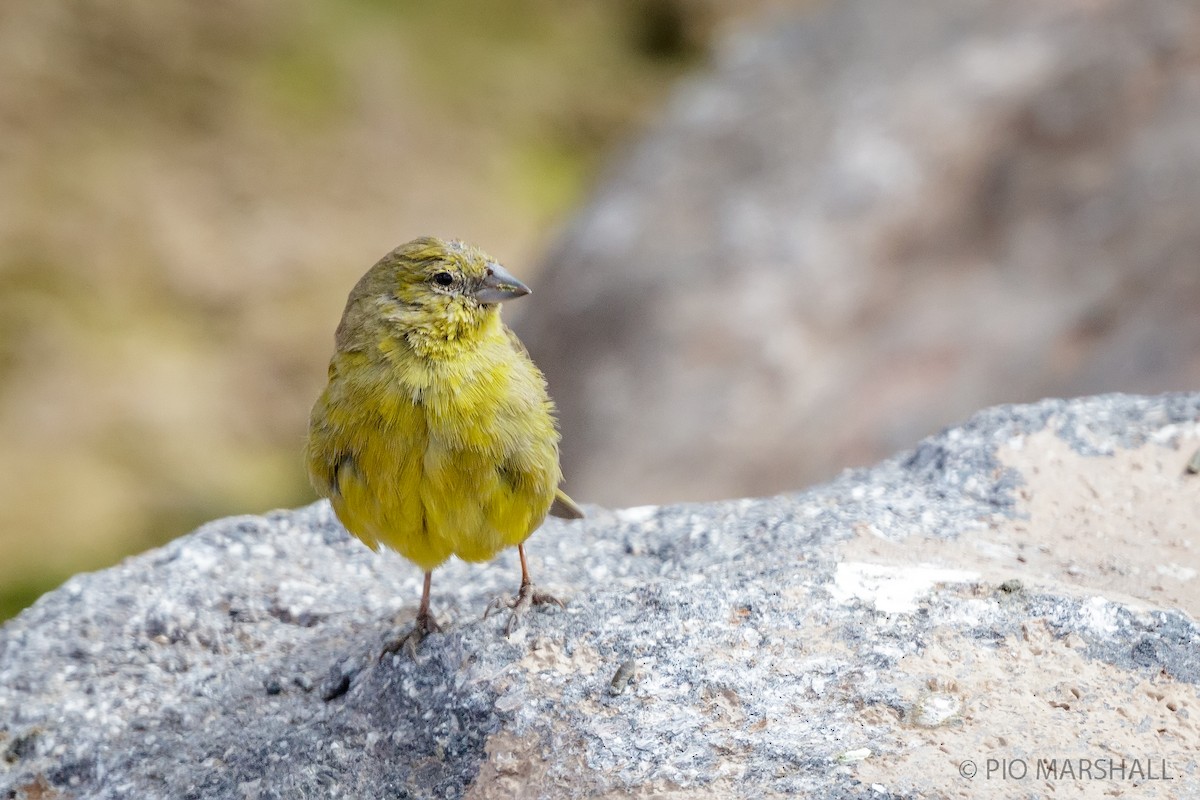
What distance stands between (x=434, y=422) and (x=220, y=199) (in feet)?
30.1

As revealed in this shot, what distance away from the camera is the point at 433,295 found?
147 inches

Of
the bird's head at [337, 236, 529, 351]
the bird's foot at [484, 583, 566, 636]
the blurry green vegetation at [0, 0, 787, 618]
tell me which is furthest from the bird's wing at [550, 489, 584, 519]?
the blurry green vegetation at [0, 0, 787, 618]

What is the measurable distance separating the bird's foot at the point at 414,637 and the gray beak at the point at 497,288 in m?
0.91

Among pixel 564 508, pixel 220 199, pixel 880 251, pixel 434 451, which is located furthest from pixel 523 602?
pixel 220 199

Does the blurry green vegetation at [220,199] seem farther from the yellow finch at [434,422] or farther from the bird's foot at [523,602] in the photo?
the bird's foot at [523,602]

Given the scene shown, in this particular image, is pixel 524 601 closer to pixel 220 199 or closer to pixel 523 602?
pixel 523 602

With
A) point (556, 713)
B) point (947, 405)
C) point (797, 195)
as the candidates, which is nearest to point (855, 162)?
point (797, 195)

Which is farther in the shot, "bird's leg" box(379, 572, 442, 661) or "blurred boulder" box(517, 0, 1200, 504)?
"blurred boulder" box(517, 0, 1200, 504)

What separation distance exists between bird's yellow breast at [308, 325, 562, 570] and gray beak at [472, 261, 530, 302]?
0.42 feet

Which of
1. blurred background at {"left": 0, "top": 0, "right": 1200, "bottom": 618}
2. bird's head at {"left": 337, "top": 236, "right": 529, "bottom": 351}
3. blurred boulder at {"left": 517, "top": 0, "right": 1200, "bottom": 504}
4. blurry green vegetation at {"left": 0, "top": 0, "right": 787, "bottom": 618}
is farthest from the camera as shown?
A: blurry green vegetation at {"left": 0, "top": 0, "right": 787, "bottom": 618}

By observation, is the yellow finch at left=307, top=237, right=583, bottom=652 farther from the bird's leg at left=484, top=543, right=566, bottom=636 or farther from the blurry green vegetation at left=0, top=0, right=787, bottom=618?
the blurry green vegetation at left=0, top=0, right=787, bottom=618

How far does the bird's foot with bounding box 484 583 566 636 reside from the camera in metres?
3.51

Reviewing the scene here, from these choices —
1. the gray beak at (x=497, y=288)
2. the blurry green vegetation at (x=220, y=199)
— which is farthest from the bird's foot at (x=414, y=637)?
the blurry green vegetation at (x=220, y=199)

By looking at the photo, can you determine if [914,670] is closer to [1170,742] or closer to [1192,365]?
[1170,742]
